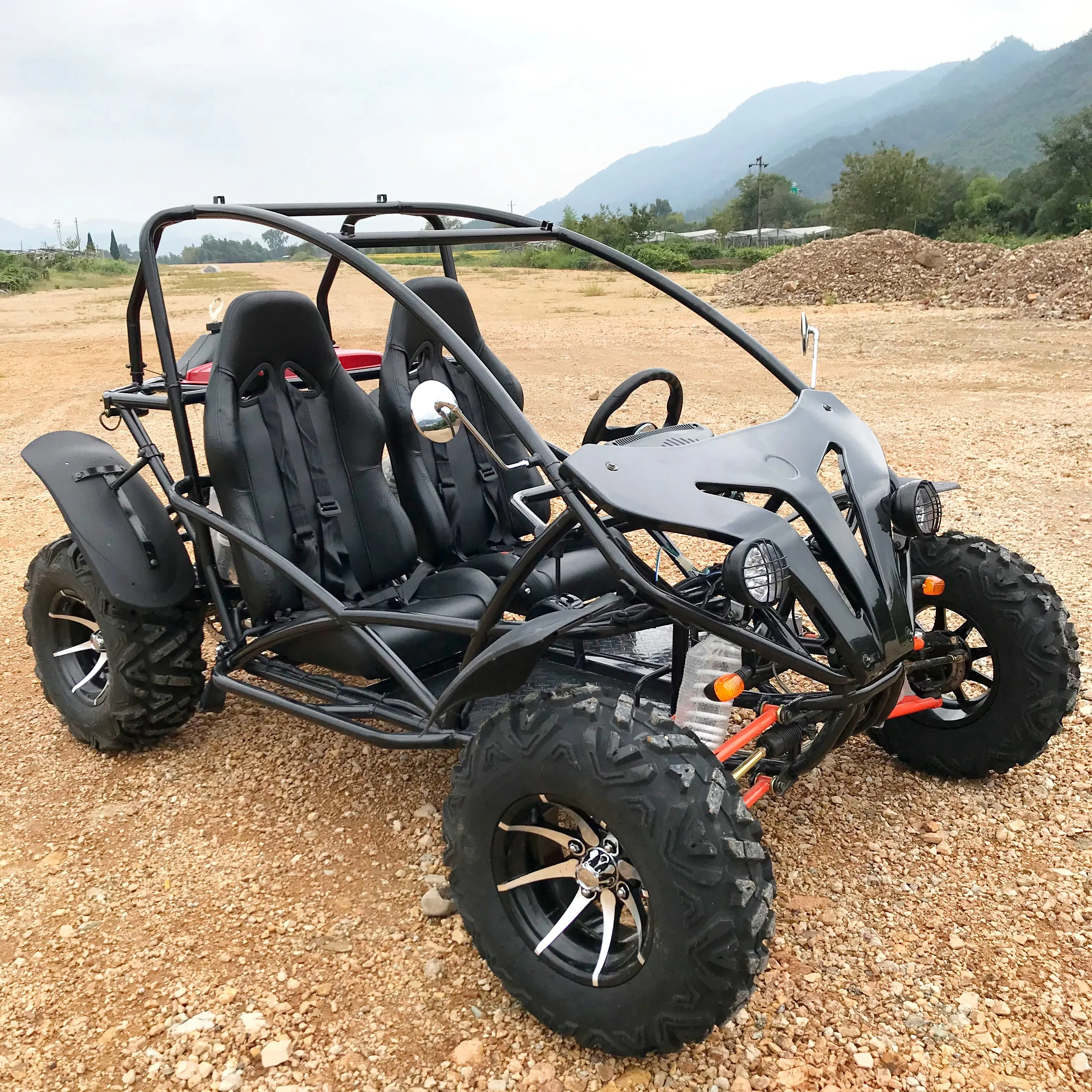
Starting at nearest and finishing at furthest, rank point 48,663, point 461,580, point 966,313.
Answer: point 461,580 → point 48,663 → point 966,313

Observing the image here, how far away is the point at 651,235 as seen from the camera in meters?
50.3

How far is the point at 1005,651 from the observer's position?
9.01 ft

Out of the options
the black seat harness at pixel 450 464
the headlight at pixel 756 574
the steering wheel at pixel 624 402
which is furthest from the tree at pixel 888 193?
the headlight at pixel 756 574

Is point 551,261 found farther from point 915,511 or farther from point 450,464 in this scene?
point 915,511

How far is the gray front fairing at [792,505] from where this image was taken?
6.76 feet

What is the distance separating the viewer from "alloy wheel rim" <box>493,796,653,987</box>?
1959 mm

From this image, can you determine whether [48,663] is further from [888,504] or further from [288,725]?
[888,504]

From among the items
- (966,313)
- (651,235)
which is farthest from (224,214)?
(651,235)

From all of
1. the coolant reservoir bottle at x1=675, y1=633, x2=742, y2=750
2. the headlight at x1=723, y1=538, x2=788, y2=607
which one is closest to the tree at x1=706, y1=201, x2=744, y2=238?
the coolant reservoir bottle at x1=675, y1=633, x2=742, y2=750

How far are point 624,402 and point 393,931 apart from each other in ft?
5.48

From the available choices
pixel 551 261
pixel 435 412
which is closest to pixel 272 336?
pixel 435 412

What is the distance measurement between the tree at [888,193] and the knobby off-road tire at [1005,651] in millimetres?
46624

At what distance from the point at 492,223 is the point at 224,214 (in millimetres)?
976

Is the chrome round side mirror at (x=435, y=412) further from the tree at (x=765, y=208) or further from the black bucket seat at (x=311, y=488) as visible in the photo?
the tree at (x=765, y=208)
